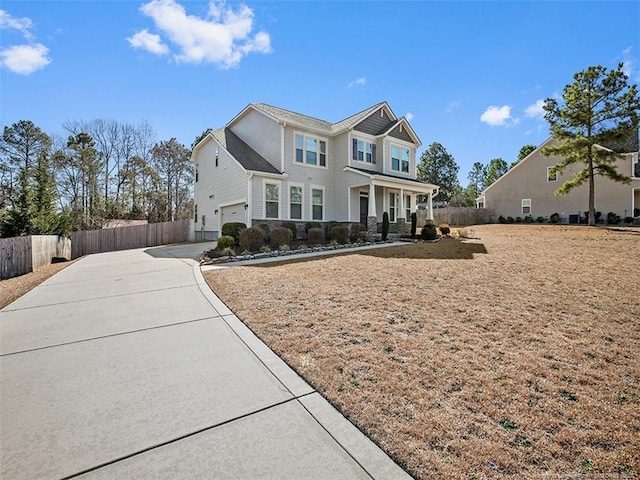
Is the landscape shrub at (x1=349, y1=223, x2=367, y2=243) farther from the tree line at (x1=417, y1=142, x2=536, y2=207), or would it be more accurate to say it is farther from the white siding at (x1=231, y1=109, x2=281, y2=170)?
the tree line at (x1=417, y1=142, x2=536, y2=207)

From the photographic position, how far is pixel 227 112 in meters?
20.9

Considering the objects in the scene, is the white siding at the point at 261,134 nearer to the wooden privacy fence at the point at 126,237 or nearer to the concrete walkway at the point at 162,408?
the wooden privacy fence at the point at 126,237

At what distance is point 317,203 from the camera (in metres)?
17.9

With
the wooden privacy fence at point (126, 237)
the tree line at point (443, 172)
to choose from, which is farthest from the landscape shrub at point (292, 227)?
the tree line at point (443, 172)

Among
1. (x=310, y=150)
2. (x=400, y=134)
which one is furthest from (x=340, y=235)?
(x=400, y=134)

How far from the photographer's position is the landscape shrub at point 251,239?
12367 millimetres

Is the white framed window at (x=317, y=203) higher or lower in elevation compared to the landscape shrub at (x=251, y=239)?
higher

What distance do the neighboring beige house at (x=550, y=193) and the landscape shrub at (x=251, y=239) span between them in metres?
20.9

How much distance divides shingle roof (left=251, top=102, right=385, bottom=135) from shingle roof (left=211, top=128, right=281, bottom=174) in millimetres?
2419

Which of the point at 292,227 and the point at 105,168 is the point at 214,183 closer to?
the point at 292,227

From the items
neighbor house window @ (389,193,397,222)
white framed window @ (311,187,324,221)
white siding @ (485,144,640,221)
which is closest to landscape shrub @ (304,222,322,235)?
white framed window @ (311,187,324,221)

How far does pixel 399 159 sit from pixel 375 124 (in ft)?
9.16

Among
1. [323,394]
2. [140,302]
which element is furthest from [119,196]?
[323,394]

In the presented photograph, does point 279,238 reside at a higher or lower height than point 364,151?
lower
